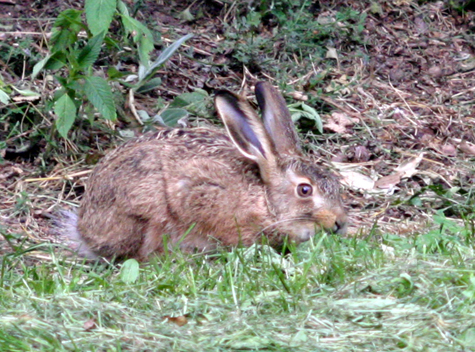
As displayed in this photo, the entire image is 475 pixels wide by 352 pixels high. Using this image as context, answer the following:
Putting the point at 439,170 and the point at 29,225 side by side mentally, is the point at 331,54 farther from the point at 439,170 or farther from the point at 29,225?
the point at 29,225

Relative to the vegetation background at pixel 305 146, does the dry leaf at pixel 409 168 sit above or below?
below

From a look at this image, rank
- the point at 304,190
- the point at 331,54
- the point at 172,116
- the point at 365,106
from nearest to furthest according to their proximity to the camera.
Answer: the point at 304,190, the point at 172,116, the point at 365,106, the point at 331,54

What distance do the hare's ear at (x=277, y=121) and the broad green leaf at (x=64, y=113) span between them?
1366 millimetres

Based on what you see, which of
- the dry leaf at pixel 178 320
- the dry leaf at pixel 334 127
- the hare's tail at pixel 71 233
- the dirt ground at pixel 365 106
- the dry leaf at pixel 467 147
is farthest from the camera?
the dry leaf at pixel 334 127

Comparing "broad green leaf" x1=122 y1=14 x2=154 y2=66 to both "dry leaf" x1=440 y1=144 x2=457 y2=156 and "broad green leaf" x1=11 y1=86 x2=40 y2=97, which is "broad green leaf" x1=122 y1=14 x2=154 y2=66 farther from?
"dry leaf" x1=440 y1=144 x2=457 y2=156

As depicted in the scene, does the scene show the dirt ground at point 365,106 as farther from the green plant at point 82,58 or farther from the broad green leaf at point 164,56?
the green plant at point 82,58

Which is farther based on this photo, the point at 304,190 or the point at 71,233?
the point at 71,233

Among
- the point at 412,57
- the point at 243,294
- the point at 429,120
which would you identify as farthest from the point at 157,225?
the point at 412,57

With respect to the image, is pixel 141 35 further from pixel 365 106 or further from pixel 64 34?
pixel 365 106

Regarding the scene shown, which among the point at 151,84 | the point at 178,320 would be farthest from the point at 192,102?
the point at 178,320

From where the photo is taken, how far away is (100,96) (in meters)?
5.89

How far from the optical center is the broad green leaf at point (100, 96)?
5.84 meters

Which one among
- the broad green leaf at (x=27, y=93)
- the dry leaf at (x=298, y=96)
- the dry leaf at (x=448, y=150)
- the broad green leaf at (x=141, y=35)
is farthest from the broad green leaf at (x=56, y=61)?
the dry leaf at (x=448, y=150)

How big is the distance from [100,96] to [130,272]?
176cm
